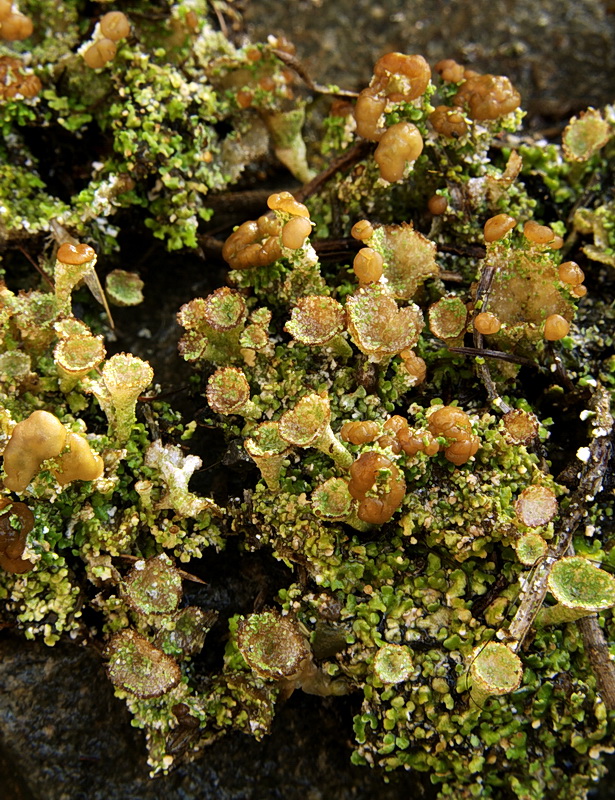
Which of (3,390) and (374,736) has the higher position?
(3,390)

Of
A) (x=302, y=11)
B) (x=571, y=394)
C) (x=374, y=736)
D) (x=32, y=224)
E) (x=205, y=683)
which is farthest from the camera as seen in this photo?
(x=302, y=11)

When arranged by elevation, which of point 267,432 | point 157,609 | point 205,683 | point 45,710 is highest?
point 267,432

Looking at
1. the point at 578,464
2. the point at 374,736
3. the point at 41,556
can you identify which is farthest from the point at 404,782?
the point at 41,556

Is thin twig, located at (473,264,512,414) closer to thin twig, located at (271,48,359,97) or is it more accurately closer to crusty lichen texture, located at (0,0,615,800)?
crusty lichen texture, located at (0,0,615,800)

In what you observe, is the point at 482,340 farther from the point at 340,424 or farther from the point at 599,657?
the point at 599,657

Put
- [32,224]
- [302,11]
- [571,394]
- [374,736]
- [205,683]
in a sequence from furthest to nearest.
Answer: [302,11]
[32,224]
[571,394]
[205,683]
[374,736]

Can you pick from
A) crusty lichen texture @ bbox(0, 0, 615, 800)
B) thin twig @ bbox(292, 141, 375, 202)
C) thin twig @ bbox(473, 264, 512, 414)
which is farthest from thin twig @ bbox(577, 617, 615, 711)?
thin twig @ bbox(292, 141, 375, 202)

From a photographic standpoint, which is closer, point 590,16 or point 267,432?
point 267,432

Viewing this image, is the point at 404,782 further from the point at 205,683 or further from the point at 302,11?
the point at 302,11
